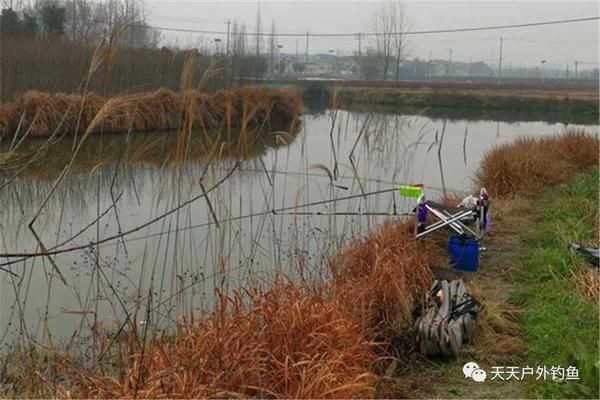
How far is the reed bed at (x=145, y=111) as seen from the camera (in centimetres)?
273

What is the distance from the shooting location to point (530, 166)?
895 centimetres

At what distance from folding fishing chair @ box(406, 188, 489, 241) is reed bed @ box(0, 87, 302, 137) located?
4.34 ft

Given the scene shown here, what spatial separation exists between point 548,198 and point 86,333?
6049mm

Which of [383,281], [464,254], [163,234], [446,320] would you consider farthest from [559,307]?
[163,234]

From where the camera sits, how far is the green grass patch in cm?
264

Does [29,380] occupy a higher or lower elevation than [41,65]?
lower

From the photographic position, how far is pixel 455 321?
11.0 ft

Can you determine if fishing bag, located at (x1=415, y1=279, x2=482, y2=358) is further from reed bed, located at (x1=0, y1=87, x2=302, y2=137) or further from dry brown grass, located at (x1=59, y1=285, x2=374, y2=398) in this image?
reed bed, located at (x1=0, y1=87, x2=302, y2=137)

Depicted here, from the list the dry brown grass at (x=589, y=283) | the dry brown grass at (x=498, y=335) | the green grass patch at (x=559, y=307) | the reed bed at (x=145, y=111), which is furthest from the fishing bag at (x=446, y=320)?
the reed bed at (x=145, y=111)

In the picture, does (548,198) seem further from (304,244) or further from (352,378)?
(352,378)

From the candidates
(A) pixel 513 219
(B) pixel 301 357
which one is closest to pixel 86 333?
(B) pixel 301 357

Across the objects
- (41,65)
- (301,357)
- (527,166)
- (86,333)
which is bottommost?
(86,333)

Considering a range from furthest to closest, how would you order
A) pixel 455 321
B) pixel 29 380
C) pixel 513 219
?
pixel 513 219 → pixel 455 321 → pixel 29 380

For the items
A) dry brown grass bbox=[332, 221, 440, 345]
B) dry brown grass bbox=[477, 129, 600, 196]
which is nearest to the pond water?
dry brown grass bbox=[332, 221, 440, 345]
